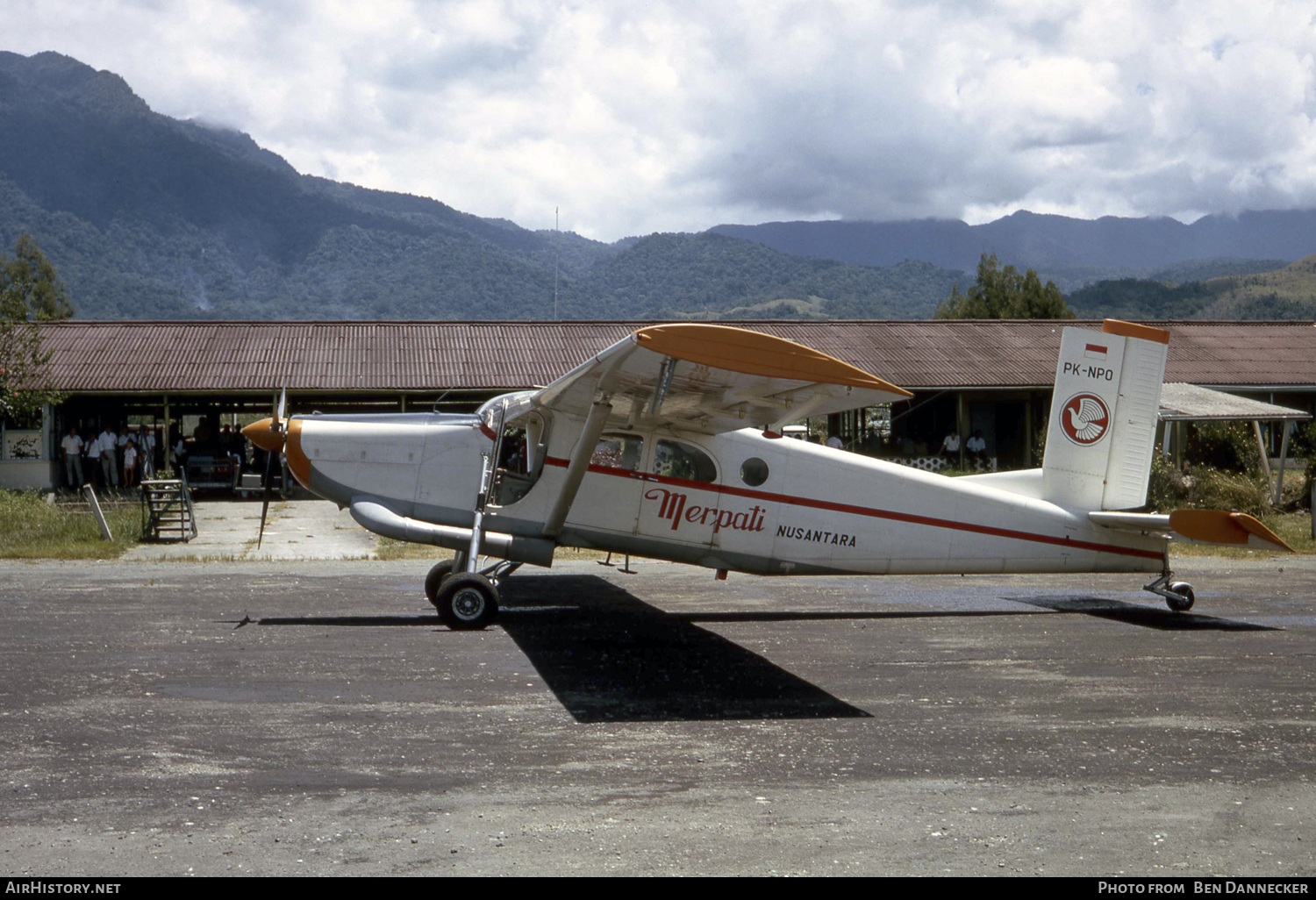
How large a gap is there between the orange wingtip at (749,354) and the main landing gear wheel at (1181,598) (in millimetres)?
5876

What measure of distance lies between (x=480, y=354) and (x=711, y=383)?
24611mm

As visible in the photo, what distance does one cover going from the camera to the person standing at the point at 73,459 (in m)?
29.1

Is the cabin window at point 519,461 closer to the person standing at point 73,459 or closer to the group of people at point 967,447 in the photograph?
the person standing at point 73,459

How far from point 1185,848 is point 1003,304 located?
73.1 metres

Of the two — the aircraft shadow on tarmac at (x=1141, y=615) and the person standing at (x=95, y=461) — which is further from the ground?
the aircraft shadow on tarmac at (x=1141, y=615)

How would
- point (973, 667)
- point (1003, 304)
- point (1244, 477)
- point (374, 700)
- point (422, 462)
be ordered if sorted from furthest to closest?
point (1003, 304)
point (1244, 477)
point (422, 462)
point (973, 667)
point (374, 700)

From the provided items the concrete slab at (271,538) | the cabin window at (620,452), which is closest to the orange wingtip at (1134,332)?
the cabin window at (620,452)

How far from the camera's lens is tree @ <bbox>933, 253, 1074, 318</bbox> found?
72938 millimetres

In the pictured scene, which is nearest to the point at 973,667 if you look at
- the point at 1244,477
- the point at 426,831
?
the point at 426,831

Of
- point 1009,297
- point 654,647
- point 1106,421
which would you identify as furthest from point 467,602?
point 1009,297

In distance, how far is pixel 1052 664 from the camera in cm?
849

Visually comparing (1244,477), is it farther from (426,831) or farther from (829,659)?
(426,831)

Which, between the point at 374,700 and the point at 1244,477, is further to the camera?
the point at 1244,477

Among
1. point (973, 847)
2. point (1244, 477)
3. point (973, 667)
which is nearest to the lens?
point (973, 847)
